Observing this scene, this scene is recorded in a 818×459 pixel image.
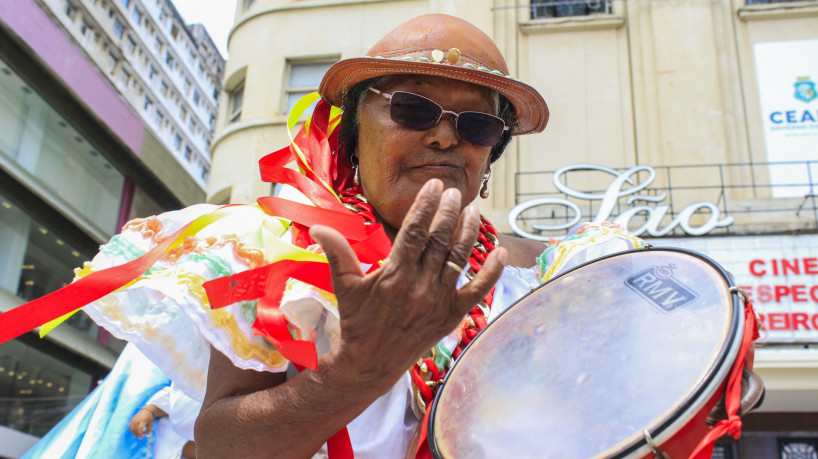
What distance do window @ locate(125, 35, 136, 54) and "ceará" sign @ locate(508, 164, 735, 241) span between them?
18.8 metres

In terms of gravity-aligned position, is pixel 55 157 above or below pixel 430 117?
above

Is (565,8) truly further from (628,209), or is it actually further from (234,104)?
(234,104)

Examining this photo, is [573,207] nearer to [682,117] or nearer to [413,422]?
[682,117]

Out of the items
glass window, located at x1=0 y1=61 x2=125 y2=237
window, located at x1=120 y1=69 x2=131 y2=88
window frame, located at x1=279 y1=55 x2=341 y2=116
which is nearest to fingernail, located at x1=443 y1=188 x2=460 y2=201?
window frame, located at x1=279 y1=55 x2=341 y2=116

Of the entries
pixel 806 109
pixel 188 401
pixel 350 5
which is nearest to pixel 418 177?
pixel 188 401

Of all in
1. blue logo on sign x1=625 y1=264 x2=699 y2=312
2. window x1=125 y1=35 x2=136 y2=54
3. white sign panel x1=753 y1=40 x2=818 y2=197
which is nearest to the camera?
blue logo on sign x1=625 y1=264 x2=699 y2=312

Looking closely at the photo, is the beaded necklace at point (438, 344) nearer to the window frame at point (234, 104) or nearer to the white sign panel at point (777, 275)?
the white sign panel at point (777, 275)

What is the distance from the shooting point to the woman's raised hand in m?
1.19

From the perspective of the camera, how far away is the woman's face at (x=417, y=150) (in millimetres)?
2002

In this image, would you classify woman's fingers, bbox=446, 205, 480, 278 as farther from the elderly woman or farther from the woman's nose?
the woman's nose

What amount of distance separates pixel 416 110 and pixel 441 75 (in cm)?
12

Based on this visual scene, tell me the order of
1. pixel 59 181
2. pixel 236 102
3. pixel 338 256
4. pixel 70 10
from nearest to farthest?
pixel 338 256, pixel 236 102, pixel 59 181, pixel 70 10

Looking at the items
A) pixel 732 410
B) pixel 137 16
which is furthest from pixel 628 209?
pixel 137 16

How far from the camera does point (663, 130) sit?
10.1 m
